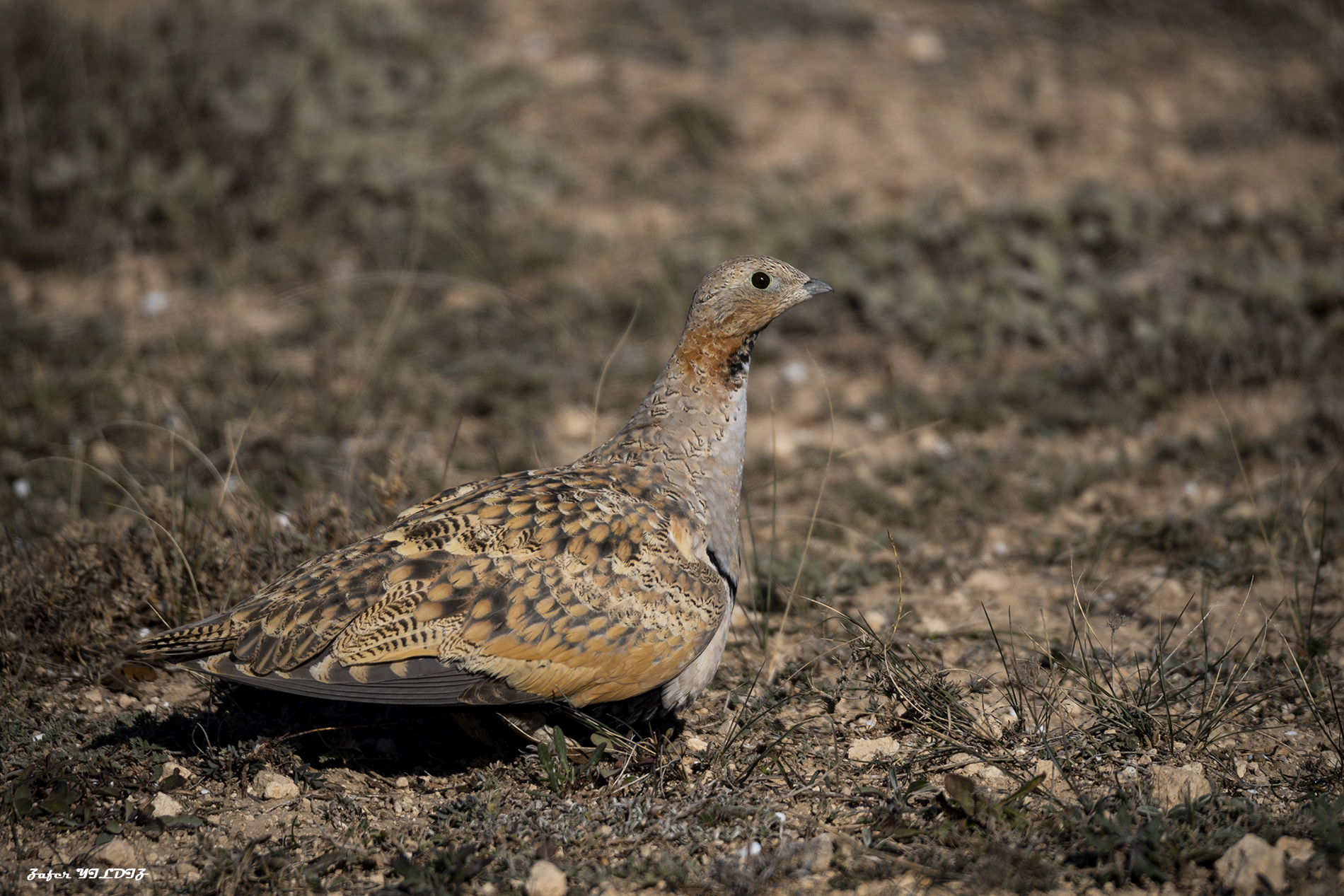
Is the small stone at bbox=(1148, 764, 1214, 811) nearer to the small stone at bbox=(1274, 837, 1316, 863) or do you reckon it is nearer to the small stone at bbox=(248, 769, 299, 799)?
the small stone at bbox=(1274, 837, 1316, 863)

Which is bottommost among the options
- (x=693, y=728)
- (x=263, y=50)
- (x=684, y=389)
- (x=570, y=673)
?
(x=693, y=728)

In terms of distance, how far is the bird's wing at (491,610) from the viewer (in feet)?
11.5

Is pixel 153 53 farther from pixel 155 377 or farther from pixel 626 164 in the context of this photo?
pixel 626 164

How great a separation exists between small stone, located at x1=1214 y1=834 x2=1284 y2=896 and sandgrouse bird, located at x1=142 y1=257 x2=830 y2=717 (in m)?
1.69

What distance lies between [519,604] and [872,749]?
55.1 inches

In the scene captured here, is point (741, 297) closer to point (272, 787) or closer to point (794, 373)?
point (272, 787)

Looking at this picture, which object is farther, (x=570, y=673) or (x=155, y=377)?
(x=155, y=377)

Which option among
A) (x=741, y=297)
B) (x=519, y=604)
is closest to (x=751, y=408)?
(x=741, y=297)

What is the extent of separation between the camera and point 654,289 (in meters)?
7.46

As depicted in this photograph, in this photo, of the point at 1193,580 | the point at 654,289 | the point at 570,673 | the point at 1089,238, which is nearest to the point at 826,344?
the point at 654,289

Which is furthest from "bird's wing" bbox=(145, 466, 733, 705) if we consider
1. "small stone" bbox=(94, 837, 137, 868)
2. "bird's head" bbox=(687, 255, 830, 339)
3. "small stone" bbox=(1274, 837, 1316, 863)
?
"small stone" bbox=(1274, 837, 1316, 863)

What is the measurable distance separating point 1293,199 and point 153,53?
333 inches

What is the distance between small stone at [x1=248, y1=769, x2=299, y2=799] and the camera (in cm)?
382

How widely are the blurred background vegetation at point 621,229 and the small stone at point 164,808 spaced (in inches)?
58.8
